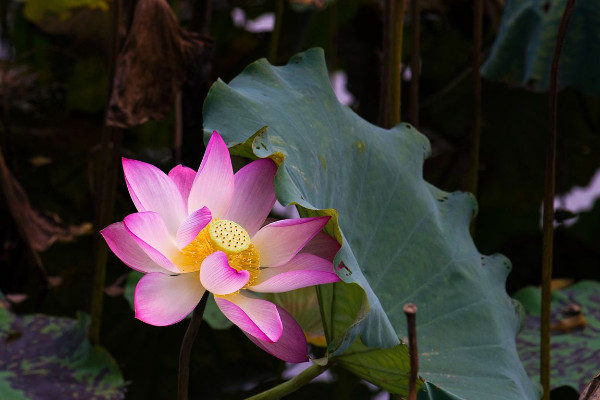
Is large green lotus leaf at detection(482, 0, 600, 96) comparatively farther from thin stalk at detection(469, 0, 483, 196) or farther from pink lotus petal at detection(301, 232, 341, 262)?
pink lotus petal at detection(301, 232, 341, 262)

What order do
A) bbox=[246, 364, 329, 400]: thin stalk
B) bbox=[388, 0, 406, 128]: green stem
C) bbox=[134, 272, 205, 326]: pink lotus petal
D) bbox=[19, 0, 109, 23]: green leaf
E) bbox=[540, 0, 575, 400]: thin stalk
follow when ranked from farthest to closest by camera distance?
bbox=[19, 0, 109, 23]: green leaf
bbox=[388, 0, 406, 128]: green stem
bbox=[540, 0, 575, 400]: thin stalk
bbox=[246, 364, 329, 400]: thin stalk
bbox=[134, 272, 205, 326]: pink lotus petal

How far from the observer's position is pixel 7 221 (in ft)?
5.28

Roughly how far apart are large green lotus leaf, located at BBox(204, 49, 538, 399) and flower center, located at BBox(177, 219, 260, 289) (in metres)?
0.15

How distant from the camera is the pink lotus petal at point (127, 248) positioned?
699mm

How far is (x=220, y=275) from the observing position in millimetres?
668

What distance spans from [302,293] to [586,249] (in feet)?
4.25

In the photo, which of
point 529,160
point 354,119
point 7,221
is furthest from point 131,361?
point 529,160

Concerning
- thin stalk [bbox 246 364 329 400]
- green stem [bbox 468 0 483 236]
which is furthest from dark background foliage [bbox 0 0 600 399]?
thin stalk [bbox 246 364 329 400]

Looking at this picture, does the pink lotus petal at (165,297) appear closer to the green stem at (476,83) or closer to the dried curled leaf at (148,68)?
the dried curled leaf at (148,68)

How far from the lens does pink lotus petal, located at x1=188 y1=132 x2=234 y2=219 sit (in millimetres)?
741

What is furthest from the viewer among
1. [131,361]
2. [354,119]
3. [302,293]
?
[131,361]

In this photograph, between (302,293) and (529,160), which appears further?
(529,160)

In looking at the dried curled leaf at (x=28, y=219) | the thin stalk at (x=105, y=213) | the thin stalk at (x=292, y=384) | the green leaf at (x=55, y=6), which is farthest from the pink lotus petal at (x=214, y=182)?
the green leaf at (x=55, y=6)

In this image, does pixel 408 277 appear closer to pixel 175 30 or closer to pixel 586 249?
pixel 175 30
